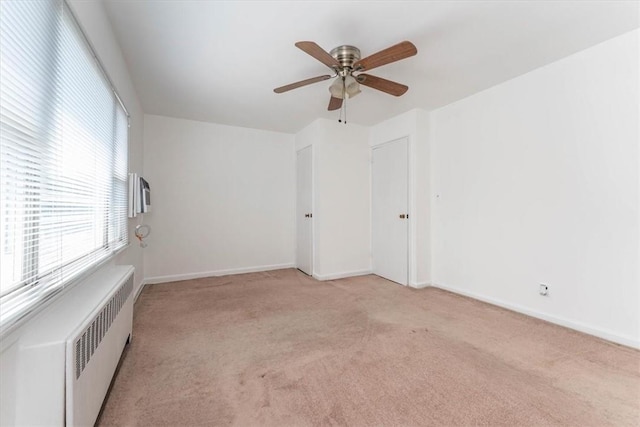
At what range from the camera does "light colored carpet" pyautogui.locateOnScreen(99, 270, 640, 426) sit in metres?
1.44

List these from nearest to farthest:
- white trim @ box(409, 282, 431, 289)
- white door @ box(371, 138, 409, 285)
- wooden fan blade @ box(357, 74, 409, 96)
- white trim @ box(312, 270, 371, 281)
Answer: wooden fan blade @ box(357, 74, 409, 96), white trim @ box(409, 282, 431, 289), white door @ box(371, 138, 409, 285), white trim @ box(312, 270, 371, 281)

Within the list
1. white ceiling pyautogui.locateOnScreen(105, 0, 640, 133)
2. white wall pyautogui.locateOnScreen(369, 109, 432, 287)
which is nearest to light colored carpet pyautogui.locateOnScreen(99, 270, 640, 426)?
white wall pyautogui.locateOnScreen(369, 109, 432, 287)

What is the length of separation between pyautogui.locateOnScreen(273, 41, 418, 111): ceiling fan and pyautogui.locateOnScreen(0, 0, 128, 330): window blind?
50.4 inches

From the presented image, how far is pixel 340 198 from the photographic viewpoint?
14.1 ft

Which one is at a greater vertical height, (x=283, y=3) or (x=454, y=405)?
(x=283, y=3)

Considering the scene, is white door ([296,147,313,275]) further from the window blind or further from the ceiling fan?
the window blind

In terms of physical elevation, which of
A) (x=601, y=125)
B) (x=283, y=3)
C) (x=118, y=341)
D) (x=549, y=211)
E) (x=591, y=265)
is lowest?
(x=118, y=341)

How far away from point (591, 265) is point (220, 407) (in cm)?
307

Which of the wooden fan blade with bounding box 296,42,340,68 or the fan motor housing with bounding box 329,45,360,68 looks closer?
the wooden fan blade with bounding box 296,42,340,68

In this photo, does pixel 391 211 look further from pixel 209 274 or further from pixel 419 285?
pixel 209 274

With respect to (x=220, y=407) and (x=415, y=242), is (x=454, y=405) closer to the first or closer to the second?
(x=220, y=407)

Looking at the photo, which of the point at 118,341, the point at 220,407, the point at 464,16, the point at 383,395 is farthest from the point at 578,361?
the point at 118,341

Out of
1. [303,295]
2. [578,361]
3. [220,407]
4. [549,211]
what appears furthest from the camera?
[303,295]

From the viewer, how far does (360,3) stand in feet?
5.90
